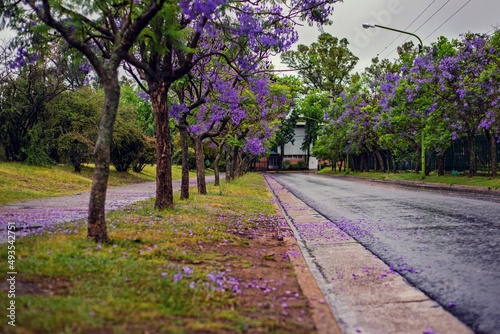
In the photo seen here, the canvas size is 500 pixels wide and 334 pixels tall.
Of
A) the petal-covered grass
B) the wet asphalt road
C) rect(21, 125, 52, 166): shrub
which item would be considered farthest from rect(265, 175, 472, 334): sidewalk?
rect(21, 125, 52, 166): shrub

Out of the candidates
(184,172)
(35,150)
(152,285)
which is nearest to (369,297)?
(152,285)

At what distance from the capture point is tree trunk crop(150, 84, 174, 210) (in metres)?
9.99

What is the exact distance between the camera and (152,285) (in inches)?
160

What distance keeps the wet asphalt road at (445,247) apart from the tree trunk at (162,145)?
4251mm

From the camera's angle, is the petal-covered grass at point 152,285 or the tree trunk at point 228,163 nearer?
the petal-covered grass at point 152,285

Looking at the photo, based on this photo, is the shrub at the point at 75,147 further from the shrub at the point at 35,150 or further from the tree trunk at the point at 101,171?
the tree trunk at the point at 101,171

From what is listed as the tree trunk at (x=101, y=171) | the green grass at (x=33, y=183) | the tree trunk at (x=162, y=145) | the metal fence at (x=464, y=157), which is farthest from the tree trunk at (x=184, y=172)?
the metal fence at (x=464, y=157)

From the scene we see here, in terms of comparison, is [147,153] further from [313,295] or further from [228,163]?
[313,295]

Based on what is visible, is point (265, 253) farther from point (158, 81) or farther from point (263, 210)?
point (263, 210)

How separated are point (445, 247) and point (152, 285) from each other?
4.78 metres

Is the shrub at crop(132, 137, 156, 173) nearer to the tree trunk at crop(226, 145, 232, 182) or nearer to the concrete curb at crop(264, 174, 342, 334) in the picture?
the tree trunk at crop(226, 145, 232, 182)

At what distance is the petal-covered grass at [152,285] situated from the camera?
3172mm

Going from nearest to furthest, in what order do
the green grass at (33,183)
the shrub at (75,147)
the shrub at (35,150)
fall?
the green grass at (33,183), the shrub at (35,150), the shrub at (75,147)

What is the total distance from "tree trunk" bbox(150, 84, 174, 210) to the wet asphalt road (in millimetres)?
4251
